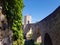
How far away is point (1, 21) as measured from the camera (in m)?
3.86

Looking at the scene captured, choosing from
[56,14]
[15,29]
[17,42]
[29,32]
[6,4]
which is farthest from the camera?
[29,32]

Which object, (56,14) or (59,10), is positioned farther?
(56,14)

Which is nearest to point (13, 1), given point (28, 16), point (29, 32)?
point (29, 32)

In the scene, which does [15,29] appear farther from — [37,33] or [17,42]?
[37,33]

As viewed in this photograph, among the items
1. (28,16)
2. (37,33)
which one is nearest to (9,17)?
(37,33)

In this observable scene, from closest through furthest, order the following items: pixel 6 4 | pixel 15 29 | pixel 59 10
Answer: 1. pixel 6 4
2. pixel 15 29
3. pixel 59 10

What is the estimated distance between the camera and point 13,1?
4965 millimetres

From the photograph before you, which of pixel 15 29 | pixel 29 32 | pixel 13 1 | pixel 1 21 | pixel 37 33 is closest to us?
pixel 1 21

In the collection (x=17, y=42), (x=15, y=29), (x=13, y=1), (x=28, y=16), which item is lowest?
(x=17, y=42)

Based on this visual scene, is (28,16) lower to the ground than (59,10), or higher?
higher

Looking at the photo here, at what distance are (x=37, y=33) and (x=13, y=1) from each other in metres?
18.0

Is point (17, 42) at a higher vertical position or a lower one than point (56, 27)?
lower

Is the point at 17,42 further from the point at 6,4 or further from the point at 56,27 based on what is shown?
the point at 56,27

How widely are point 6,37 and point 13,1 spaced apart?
4.65ft
